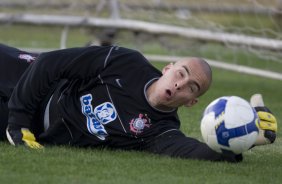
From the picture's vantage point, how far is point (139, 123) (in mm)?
5609

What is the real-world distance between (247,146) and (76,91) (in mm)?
1323

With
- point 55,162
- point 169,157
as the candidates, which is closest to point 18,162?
point 55,162

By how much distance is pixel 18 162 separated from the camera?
498cm

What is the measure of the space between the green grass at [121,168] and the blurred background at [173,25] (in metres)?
4.67

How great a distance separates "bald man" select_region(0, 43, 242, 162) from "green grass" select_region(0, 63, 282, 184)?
122mm

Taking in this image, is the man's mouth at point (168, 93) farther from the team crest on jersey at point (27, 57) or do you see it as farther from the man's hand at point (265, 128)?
the team crest on jersey at point (27, 57)

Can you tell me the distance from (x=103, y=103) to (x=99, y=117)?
0.34 feet

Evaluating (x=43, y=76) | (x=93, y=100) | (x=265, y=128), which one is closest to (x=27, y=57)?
(x=43, y=76)

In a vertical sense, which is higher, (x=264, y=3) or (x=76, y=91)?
(x=76, y=91)

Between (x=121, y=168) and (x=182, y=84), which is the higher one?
(x=182, y=84)

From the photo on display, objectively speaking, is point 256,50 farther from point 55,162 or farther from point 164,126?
point 55,162

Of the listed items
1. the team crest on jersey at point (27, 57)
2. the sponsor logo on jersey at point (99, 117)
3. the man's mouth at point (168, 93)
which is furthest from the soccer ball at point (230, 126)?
the team crest on jersey at point (27, 57)

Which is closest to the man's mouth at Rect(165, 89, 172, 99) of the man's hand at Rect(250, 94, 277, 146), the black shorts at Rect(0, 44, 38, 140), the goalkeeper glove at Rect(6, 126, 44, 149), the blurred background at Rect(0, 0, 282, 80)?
the man's hand at Rect(250, 94, 277, 146)

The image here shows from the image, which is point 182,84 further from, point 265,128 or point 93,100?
point 265,128
